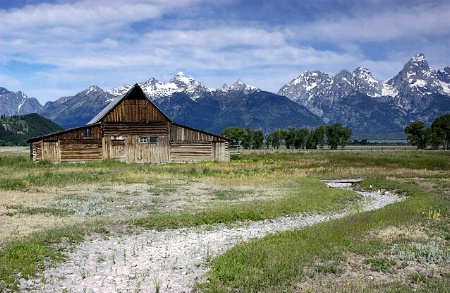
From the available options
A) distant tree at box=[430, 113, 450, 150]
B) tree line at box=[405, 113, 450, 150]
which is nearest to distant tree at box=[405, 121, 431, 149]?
tree line at box=[405, 113, 450, 150]

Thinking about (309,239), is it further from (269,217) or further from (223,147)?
(223,147)

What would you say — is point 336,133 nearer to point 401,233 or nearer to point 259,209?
point 259,209

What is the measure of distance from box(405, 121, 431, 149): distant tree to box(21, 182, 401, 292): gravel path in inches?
6290

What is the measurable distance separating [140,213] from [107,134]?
130 ft

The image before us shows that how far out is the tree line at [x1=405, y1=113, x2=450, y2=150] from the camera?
6373 inches

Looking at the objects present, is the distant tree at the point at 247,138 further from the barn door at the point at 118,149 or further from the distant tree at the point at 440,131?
the barn door at the point at 118,149

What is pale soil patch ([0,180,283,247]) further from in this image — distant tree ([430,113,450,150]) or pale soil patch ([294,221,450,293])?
distant tree ([430,113,450,150])

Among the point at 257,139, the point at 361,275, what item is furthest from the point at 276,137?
the point at 361,275

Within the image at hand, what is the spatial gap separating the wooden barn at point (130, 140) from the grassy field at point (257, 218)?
21258 mm

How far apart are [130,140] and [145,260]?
158 ft

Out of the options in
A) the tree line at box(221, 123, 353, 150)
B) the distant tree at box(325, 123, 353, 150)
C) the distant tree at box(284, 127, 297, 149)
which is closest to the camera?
the distant tree at box(325, 123, 353, 150)

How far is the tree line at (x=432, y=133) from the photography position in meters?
162

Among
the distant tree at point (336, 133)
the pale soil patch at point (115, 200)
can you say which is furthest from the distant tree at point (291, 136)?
the pale soil patch at point (115, 200)

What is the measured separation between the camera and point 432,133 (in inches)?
6398
